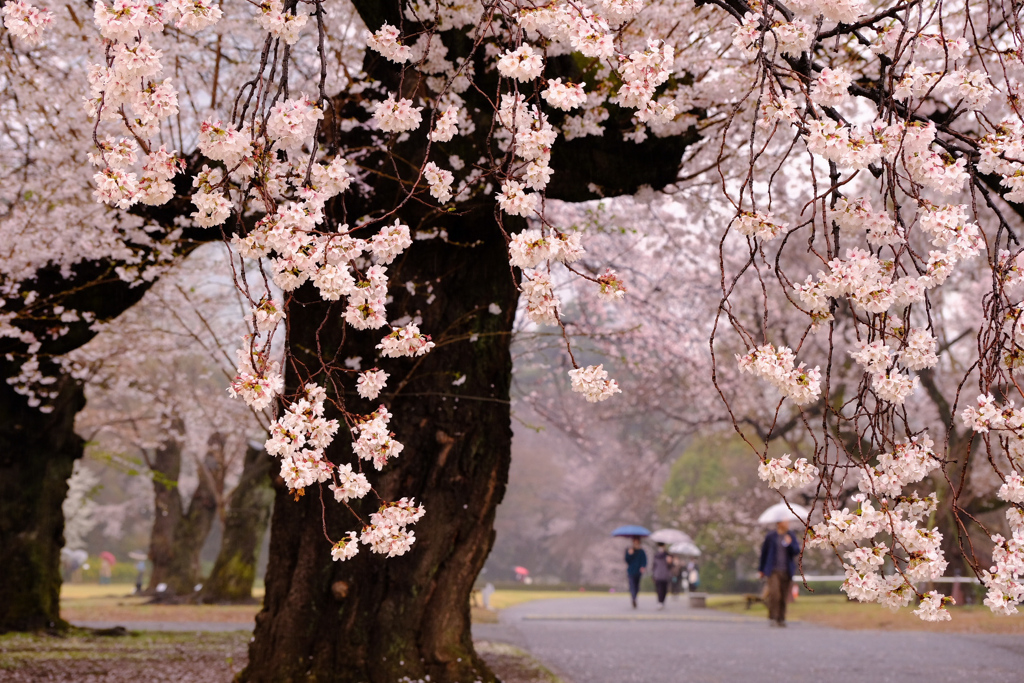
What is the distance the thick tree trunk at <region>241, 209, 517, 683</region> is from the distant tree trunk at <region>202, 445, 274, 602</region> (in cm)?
1164

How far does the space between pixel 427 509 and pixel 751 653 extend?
5375mm

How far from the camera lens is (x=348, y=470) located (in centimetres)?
362

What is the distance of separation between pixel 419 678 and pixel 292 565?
111cm

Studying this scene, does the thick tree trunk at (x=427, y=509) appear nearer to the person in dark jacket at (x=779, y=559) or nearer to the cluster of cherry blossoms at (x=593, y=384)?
the cluster of cherry blossoms at (x=593, y=384)

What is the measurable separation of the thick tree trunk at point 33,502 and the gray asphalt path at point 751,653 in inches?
205

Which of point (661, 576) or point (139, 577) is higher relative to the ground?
point (661, 576)

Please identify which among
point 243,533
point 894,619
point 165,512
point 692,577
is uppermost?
point 165,512

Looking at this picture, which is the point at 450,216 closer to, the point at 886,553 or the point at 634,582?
the point at 886,553

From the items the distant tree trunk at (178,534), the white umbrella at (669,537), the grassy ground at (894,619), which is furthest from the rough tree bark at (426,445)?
the white umbrella at (669,537)

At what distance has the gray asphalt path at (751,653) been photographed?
7.62 metres

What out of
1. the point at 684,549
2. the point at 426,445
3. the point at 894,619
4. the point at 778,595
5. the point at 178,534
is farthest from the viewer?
the point at 684,549

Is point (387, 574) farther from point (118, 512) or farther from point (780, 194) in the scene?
point (118, 512)

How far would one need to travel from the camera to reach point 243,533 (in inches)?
669

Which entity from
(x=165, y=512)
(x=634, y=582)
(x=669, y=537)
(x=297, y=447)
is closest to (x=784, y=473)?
(x=297, y=447)
